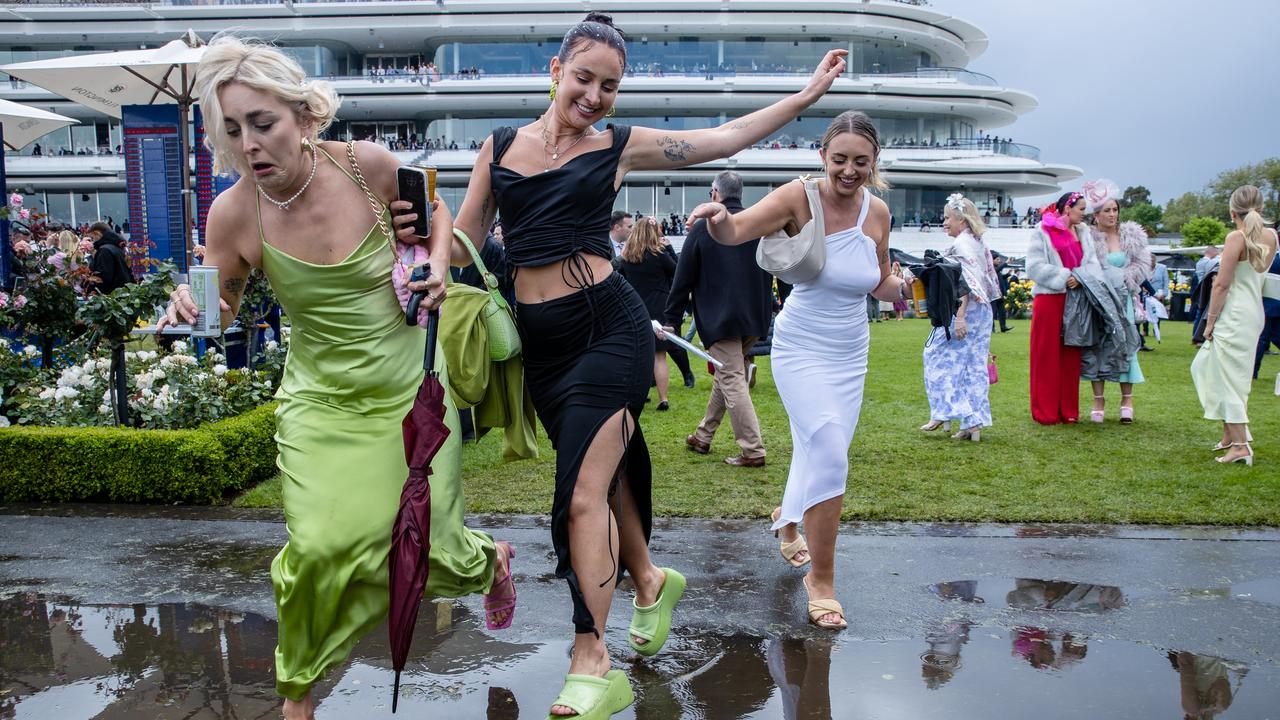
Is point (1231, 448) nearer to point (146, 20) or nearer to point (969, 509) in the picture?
point (969, 509)

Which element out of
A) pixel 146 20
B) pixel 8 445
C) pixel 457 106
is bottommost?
pixel 8 445

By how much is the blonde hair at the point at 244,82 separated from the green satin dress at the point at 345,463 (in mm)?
237

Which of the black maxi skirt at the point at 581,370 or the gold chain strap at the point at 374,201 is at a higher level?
the gold chain strap at the point at 374,201

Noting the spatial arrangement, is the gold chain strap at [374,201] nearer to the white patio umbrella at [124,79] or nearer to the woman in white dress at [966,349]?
the woman in white dress at [966,349]

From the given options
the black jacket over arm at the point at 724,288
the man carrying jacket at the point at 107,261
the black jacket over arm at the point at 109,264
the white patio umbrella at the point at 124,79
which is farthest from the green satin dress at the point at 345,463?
the black jacket over arm at the point at 109,264

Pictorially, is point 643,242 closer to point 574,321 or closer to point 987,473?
point 987,473

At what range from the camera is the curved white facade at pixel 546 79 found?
55688 mm

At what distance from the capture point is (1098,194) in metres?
9.60

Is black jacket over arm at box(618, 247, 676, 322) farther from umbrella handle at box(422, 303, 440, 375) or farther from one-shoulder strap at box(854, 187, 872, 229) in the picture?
umbrella handle at box(422, 303, 440, 375)

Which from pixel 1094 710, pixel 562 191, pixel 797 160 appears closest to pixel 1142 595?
pixel 1094 710

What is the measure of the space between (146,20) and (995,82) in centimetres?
4908

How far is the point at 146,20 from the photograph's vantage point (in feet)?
186

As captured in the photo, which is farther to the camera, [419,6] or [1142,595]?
[419,6]

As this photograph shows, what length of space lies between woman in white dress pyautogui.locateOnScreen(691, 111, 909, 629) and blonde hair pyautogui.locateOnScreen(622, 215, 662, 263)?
6.03m
